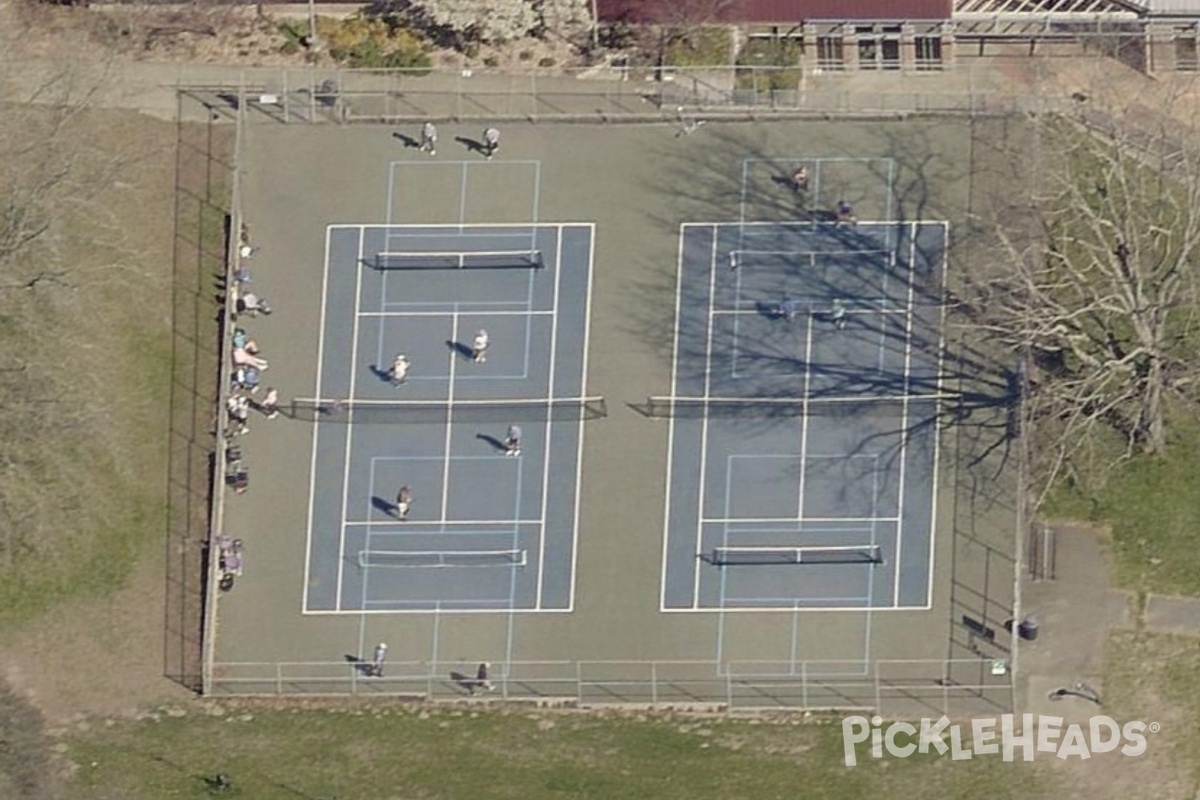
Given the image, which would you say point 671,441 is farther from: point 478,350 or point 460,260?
point 460,260

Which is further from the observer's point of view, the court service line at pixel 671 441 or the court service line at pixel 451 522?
the court service line at pixel 451 522

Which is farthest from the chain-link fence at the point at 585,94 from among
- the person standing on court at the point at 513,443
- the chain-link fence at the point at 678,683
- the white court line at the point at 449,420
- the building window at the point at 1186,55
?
the chain-link fence at the point at 678,683

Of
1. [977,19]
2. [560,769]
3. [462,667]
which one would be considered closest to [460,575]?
[462,667]

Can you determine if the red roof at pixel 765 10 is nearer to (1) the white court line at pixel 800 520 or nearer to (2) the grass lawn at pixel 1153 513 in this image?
(2) the grass lawn at pixel 1153 513

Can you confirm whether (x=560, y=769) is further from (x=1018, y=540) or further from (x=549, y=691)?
(x=1018, y=540)

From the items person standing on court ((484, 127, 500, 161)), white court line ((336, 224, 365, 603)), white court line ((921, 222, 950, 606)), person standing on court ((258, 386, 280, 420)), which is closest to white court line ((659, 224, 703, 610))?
person standing on court ((484, 127, 500, 161))

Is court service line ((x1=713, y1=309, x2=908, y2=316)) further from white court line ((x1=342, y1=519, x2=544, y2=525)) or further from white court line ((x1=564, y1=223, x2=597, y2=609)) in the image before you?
white court line ((x1=342, y1=519, x2=544, y2=525))
